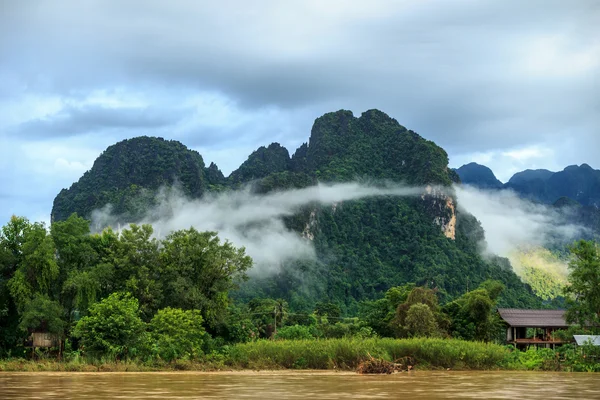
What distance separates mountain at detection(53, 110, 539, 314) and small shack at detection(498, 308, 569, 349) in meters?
28.5

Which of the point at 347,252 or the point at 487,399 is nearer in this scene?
the point at 487,399

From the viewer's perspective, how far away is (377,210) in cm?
10344

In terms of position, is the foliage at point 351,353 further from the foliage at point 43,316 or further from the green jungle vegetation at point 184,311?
the foliage at point 43,316

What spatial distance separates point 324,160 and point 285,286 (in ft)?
110

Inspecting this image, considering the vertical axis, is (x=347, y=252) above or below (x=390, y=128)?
below

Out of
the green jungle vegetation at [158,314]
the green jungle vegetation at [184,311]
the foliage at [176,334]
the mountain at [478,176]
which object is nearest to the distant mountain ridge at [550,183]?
the mountain at [478,176]

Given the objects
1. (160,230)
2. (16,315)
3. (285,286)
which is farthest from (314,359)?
(160,230)

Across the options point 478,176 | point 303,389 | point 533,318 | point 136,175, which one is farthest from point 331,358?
point 478,176

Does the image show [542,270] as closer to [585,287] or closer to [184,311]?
[585,287]

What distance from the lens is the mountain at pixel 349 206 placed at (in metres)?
85.0

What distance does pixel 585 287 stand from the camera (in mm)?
32969

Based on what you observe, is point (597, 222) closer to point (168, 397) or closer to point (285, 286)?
point (285, 286)

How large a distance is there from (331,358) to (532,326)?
22853 millimetres

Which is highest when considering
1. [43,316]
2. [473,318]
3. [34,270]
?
[34,270]
